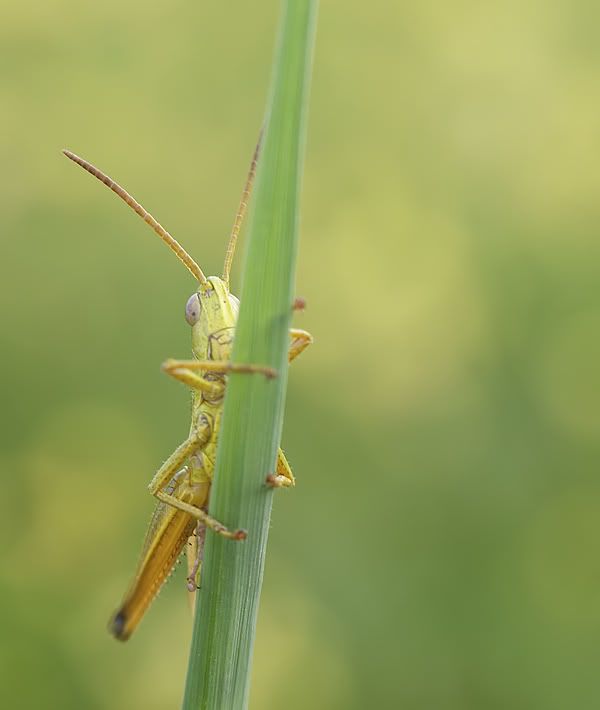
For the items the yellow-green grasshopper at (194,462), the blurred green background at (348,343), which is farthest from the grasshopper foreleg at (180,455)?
the blurred green background at (348,343)

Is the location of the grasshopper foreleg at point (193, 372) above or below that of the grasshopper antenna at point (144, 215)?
below

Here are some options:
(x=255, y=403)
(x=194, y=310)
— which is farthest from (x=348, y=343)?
(x=255, y=403)

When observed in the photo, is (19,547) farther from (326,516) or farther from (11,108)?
(11,108)

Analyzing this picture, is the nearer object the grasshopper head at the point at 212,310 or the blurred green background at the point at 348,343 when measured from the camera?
Answer: the grasshopper head at the point at 212,310

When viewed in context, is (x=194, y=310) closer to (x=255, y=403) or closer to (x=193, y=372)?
(x=193, y=372)

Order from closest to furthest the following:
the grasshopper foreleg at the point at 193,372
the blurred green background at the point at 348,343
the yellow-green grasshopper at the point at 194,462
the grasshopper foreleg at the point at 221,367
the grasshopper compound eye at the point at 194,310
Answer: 1. the grasshopper foreleg at the point at 221,367
2. the grasshopper foreleg at the point at 193,372
3. the yellow-green grasshopper at the point at 194,462
4. the grasshopper compound eye at the point at 194,310
5. the blurred green background at the point at 348,343

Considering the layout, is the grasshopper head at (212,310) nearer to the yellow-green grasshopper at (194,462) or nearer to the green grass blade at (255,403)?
the yellow-green grasshopper at (194,462)
